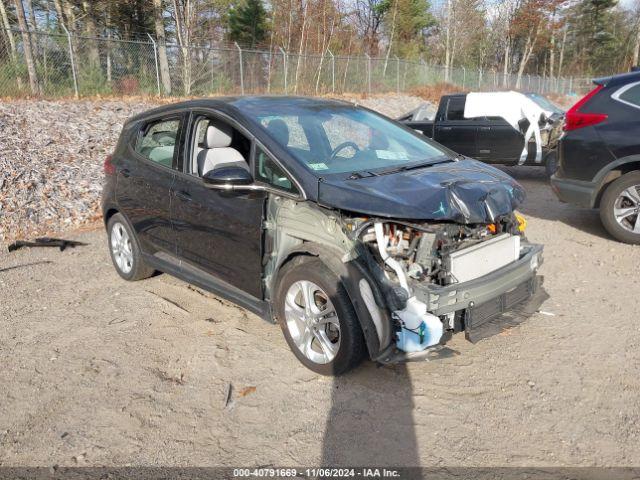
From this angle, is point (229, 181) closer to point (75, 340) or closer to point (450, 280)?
point (450, 280)

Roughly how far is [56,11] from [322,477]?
22.7 metres

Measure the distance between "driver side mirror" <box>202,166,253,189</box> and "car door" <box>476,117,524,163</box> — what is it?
7532mm

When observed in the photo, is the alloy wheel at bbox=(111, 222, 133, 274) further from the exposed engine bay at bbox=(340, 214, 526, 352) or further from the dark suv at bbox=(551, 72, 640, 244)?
the dark suv at bbox=(551, 72, 640, 244)

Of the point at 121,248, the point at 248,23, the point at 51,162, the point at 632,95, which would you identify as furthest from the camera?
the point at 248,23

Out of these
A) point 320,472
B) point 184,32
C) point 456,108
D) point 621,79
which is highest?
point 184,32

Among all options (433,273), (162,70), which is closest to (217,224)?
(433,273)

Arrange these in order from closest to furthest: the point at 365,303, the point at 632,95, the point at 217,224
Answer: the point at 365,303 < the point at 217,224 < the point at 632,95

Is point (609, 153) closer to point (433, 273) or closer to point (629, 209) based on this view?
point (629, 209)

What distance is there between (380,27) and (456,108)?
3378 cm

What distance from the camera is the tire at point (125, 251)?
5.10 metres

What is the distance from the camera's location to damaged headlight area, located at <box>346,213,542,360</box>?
10.1ft

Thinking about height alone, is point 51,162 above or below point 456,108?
below

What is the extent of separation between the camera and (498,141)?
9930 millimetres

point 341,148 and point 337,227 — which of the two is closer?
point 337,227
